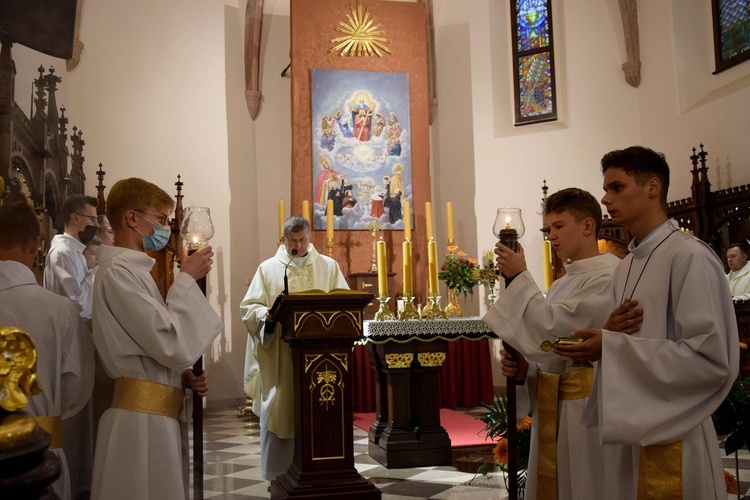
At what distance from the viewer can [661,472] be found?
220 centimetres

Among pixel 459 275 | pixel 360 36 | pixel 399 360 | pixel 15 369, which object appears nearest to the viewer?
pixel 15 369

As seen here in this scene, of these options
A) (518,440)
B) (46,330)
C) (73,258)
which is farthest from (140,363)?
(73,258)

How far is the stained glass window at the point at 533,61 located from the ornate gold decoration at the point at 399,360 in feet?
18.9

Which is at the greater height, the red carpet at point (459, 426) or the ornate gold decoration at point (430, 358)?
the ornate gold decoration at point (430, 358)

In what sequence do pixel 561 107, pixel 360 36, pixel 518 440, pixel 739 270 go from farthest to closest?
pixel 561 107
pixel 360 36
pixel 739 270
pixel 518 440

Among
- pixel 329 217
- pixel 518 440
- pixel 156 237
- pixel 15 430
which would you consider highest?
pixel 329 217

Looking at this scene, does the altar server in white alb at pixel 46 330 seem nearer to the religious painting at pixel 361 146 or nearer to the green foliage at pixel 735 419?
the green foliage at pixel 735 419

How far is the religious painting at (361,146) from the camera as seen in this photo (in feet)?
31.8

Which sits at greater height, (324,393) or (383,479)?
(324,393)

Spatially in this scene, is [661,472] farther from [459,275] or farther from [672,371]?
[459,275]

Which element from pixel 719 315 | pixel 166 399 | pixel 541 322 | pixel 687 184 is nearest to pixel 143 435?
pixel 166 399

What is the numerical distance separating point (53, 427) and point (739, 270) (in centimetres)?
744

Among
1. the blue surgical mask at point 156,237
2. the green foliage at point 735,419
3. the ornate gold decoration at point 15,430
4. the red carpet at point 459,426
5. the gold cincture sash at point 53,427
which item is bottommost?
the red carpet at point 459,426

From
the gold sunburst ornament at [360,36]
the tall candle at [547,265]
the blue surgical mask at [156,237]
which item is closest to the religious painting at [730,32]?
the gold sunburst ornament at [360,36]
